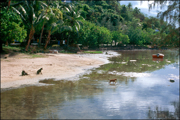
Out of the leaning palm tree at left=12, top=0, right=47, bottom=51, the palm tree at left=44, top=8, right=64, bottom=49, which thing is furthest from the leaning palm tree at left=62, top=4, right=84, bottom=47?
the leaning palm tree at left=12, top=0, right=47, bottom=51

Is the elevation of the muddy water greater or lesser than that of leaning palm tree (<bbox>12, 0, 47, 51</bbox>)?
lesser

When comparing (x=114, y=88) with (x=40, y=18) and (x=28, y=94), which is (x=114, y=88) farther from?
(x=40, y=18)

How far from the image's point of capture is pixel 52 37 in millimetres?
60531

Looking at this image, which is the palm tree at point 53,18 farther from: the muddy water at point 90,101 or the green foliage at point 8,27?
the muddy water at point 90,101

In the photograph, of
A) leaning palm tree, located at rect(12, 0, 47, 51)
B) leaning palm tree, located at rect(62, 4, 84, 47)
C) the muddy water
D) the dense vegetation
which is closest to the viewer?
the dense vegetation

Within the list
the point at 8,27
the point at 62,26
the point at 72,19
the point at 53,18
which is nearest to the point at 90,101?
the point at 8,27

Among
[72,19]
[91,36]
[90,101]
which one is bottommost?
[90,101]

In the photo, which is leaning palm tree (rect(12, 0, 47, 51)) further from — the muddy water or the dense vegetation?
the muddy water

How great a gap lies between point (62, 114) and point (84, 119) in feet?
4.54

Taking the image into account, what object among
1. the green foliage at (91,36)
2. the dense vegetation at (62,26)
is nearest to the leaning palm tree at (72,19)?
the dense vegetation at (62,26)

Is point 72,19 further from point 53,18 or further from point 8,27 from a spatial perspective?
point 8,27

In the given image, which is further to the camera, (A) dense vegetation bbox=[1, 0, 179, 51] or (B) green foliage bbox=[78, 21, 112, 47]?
(B) green foliage bbox=[78, 21, 112, 47]

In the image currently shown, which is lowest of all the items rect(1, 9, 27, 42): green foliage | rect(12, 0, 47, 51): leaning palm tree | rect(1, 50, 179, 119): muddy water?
rect(1, 50, 179, 119): muddy water

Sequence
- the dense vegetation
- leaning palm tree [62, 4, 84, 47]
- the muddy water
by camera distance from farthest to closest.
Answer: leaning palm tree [62, 4, 84, 47] → the muddy water → the dense vegetation
